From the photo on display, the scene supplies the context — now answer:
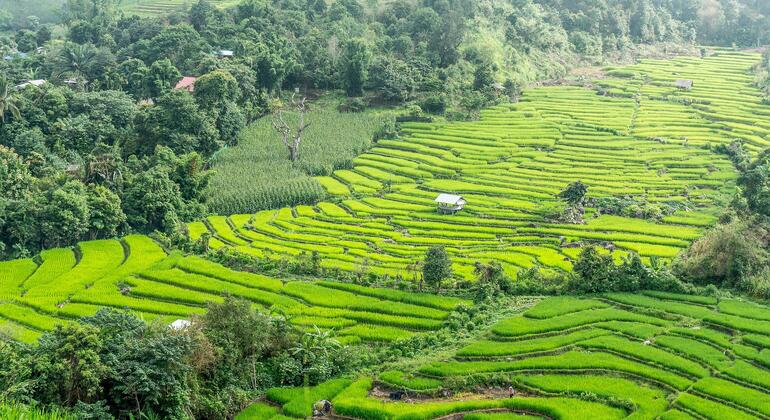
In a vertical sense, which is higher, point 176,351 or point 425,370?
point 176,351

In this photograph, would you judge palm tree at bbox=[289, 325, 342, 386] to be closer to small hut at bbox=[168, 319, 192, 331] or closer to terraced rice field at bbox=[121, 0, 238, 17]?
small hut at bbox=[168, 319, 192, 331]

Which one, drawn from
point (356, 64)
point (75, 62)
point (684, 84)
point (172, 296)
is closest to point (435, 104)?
point (356, 64)

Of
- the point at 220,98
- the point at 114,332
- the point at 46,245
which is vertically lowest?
the point at 46,245

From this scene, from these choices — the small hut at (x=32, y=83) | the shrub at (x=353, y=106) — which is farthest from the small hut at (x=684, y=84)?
the small hut at (x=32, y=83)

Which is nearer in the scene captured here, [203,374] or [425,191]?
[203,374]

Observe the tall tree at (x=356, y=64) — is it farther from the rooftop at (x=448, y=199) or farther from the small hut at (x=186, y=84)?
the rooftop at (x=448, y=199)

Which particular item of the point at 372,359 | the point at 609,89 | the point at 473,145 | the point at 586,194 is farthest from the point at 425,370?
the point at 609,89

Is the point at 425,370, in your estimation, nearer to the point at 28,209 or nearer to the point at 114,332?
the point at 114,332
